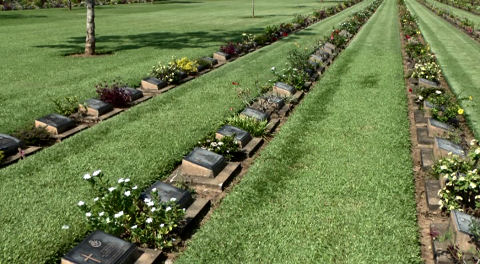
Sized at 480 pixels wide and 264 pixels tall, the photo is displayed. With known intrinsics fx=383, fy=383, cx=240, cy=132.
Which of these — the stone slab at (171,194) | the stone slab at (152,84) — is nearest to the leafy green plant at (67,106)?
the stone slab at (152,84)

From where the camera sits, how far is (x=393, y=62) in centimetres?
1694

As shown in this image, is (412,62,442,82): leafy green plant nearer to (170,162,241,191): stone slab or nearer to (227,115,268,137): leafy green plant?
(227,115,268,137): leafy green plant

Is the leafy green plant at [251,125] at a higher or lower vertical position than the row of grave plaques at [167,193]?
higher

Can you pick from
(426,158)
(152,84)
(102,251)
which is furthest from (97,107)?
(426,158)

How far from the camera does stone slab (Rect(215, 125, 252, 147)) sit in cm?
808

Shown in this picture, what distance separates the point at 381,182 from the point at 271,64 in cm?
1056

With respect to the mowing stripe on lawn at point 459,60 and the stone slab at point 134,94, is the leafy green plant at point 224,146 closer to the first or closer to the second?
the stone slab at point 134,94

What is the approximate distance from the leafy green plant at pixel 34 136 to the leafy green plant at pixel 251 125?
4.05m

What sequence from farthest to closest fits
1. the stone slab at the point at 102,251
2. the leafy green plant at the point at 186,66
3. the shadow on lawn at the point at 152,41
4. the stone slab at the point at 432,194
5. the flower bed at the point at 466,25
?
the flower bed at the point at 466,25
the shadow on lawn at the point at 152,41
the leafy green plant at the point at 186,66
the stone slab at the point at 432,194
the stone slab at the point at 102,251

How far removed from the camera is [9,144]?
7695 millimetres

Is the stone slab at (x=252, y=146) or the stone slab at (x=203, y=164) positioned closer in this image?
the stone slab at (x=203, y=164)

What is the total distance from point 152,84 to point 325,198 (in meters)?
7.95

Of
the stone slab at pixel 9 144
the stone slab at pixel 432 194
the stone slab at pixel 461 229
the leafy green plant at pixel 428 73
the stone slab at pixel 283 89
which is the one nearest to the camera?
the stone slab at pixel 461 229

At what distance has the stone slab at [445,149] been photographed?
7.07 meters
